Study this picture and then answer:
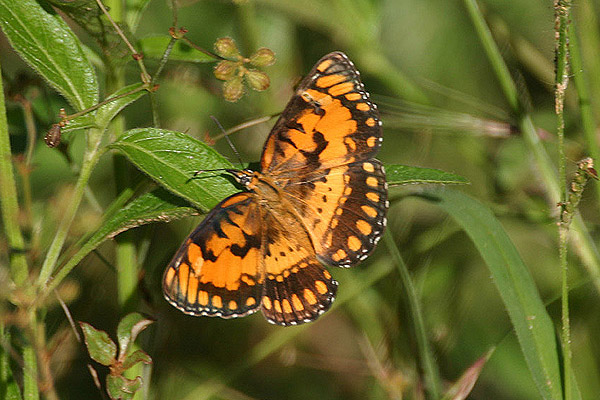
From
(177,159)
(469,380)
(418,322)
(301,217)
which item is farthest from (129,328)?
(469,380)

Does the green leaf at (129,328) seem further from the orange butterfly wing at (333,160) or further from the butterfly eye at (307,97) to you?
the butterfly eye at (307,97)

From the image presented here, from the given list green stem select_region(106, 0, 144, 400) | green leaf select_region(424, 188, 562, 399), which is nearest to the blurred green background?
green stem select_region(106, 0, 144, 400)

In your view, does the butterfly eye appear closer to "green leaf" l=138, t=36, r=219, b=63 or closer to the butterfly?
the butterfly

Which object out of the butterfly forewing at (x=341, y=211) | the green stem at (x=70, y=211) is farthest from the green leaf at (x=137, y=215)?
the butterfly forewing at (x=341, y=211)

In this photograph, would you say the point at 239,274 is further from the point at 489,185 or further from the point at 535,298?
the point at 489,185

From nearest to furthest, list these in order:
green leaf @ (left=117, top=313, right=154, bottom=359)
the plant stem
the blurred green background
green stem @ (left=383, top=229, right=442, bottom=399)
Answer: the plant stem < green leaf @ (left=117, top=313, right=154, bottom=359) < green stem @ (left=383, top=229, right=442, bottom=399) < the blurred green background

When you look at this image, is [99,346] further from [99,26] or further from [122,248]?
[99,26]
